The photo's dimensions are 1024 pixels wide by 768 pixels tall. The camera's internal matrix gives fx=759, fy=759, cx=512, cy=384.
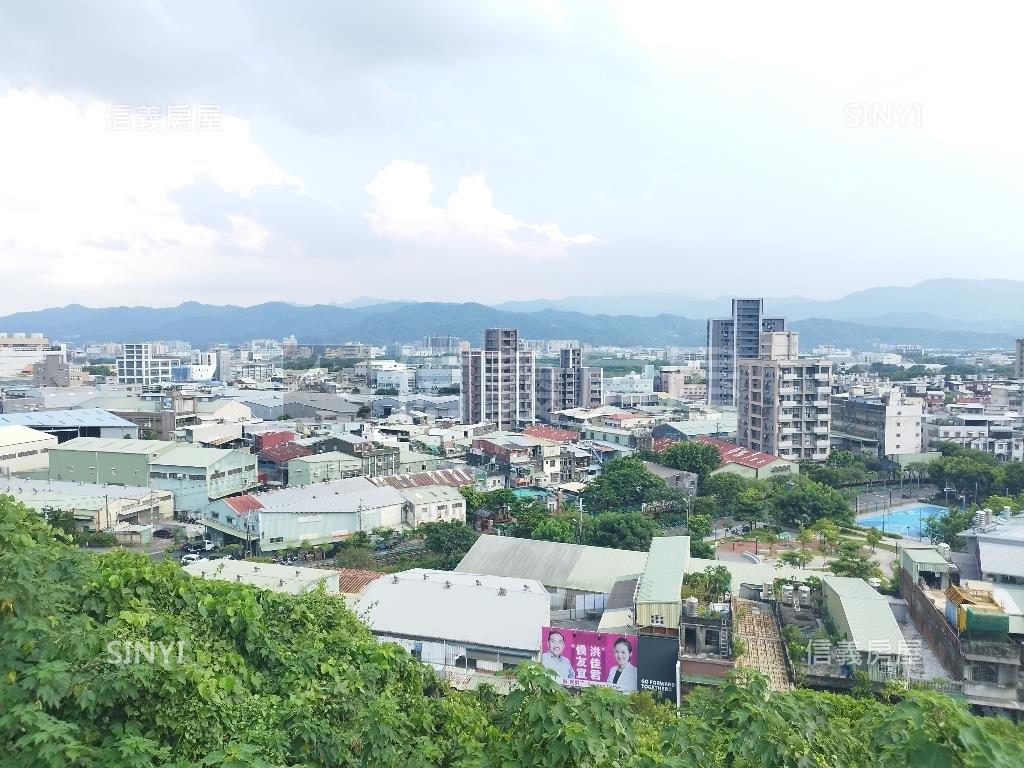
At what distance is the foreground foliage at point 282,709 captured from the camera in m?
2.61

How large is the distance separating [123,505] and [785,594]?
13078 mm

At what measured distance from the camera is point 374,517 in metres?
15.2

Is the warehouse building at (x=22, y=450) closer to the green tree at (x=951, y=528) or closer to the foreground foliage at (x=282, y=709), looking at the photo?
the foreground foliage at (x=282, y=709)

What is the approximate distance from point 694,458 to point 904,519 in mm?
5151

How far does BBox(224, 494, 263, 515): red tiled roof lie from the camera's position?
14.8 m

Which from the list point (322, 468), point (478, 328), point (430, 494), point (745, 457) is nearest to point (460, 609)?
point (430, 494)

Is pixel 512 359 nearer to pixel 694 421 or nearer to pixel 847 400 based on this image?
pixel 694 421

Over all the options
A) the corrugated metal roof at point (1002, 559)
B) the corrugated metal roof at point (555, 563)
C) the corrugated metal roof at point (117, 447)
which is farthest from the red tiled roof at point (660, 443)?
the corrugated metal roof at point (117, 447)

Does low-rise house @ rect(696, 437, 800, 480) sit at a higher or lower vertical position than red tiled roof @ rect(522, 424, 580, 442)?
lower

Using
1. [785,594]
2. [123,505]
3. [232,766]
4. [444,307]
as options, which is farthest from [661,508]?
[444,307]

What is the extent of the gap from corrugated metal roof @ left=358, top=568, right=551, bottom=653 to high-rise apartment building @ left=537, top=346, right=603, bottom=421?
24188 mm

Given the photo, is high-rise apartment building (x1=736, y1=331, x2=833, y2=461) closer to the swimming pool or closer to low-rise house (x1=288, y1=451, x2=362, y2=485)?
the swimming pool

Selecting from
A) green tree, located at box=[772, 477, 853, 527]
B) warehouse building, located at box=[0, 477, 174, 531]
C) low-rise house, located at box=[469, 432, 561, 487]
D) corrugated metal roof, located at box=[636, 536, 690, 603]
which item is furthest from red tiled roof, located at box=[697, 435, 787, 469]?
warehouse building, located at box=[0, 477, 174, 531]

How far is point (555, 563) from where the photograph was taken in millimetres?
11516
